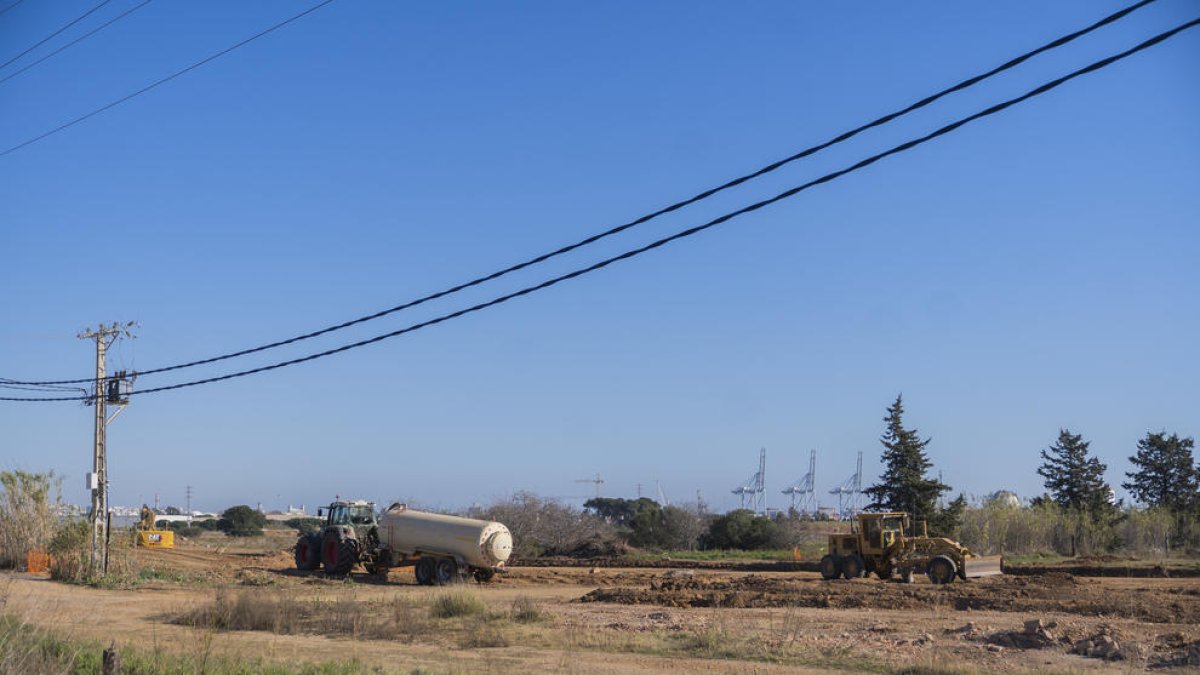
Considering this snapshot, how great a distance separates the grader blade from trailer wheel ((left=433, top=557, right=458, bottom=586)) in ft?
53.0

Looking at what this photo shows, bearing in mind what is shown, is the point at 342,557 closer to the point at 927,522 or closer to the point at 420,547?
the point at 420,547

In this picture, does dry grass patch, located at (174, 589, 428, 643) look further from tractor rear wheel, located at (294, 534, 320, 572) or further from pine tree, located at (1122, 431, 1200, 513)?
pine tree, located at (1122, 431, 1200, 513)

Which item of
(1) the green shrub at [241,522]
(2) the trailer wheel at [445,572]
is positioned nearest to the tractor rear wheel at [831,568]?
(2) the trailer wheel at [445,572]

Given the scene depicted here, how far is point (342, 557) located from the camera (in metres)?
36.8

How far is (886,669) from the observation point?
1728 cm

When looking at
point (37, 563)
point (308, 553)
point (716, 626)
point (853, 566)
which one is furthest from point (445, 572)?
point (37, 563)

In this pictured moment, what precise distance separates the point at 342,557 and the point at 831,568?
1650cm

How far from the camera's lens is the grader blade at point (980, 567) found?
3447 cm

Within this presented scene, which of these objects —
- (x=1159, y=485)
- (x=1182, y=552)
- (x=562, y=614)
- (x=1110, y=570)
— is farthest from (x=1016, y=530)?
(x=562, y=614)

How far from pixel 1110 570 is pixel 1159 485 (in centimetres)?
4393

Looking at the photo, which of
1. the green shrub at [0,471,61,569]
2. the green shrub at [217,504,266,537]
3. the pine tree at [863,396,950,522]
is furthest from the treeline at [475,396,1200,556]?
the green shrub at [217,504,266,537]

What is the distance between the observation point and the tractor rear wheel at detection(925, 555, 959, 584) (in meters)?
33.7

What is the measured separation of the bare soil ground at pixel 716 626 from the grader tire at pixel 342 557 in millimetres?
1027

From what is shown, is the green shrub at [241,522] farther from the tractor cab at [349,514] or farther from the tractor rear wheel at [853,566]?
the tractor rear wheel at [853,566]
